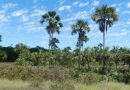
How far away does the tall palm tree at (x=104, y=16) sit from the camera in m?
60.7

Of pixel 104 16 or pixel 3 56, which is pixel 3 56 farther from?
pixel 104 16

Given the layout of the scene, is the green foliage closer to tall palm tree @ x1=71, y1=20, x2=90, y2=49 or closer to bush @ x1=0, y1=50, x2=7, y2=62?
bush @ x1=0, y1=50, x2=7, y2=62

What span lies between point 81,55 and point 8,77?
86.3ft

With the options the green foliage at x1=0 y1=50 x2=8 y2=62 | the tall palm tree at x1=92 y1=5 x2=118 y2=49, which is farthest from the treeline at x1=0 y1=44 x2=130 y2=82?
the green foliage at x1=0 y1=50 x2=8 y2=62

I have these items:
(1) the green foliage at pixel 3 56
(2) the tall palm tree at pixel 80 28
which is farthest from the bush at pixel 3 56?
(2) the tall palm tree at pixel 80 28

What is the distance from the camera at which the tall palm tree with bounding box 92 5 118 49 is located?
60.7m

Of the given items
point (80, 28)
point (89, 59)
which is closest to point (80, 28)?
point (80, 28)

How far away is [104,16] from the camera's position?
2422 inches

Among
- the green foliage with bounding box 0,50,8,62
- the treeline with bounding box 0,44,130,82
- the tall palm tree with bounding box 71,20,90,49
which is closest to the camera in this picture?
the treeline with bounding box 0,44,130,82

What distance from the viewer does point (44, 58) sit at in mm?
60938

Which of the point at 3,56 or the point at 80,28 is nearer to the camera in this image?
the point at 80,28

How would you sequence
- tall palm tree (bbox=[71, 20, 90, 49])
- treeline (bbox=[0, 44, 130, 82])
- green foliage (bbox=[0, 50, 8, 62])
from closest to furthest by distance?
treeline (bbox=[0, 44, 130, 82]), tall palm tree (bbox=[71, 20, 90, 49]), green foliage (bbox=[0, 50, 8, 62])

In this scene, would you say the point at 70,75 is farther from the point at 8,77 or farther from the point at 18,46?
the point at 18,46

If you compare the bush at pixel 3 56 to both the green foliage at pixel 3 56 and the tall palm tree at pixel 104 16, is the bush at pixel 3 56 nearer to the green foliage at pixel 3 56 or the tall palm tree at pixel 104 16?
the green foliage at pixel 3 56
